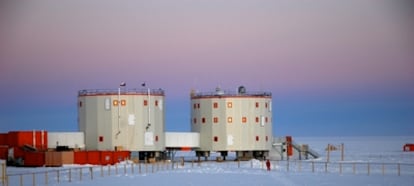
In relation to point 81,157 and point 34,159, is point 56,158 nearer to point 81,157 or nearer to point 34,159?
point 34,159

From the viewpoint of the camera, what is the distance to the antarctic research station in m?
81.4

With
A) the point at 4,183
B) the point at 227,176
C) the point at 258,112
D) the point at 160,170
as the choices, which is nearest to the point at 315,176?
the point at 227,176

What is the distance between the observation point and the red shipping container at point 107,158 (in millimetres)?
80375

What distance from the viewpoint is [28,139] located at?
8238 cm

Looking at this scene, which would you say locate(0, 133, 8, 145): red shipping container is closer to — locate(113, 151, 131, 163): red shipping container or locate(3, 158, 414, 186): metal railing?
locate(113, 151, 131, 163): red shipping container

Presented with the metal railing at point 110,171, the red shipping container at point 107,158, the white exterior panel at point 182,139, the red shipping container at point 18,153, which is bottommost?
the metal railing at point 110,171

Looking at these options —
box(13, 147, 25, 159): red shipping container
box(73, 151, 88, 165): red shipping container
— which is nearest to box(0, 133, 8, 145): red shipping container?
box(13, 147, 25, 159): red shipping container

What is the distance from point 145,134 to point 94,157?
6542 millimetres

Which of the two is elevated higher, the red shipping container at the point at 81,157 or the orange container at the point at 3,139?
the orange container at the point at 3,139

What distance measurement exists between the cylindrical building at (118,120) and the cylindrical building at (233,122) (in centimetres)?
850

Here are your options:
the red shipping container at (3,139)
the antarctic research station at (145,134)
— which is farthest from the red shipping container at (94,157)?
the red shipping container at (3,139)

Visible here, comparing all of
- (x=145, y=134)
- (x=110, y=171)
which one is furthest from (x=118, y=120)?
(x=110, y=171)

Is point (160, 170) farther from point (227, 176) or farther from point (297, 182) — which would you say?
point (297, 182)

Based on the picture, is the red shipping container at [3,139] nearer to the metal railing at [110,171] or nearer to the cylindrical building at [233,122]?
the metal railing at [110,171]
